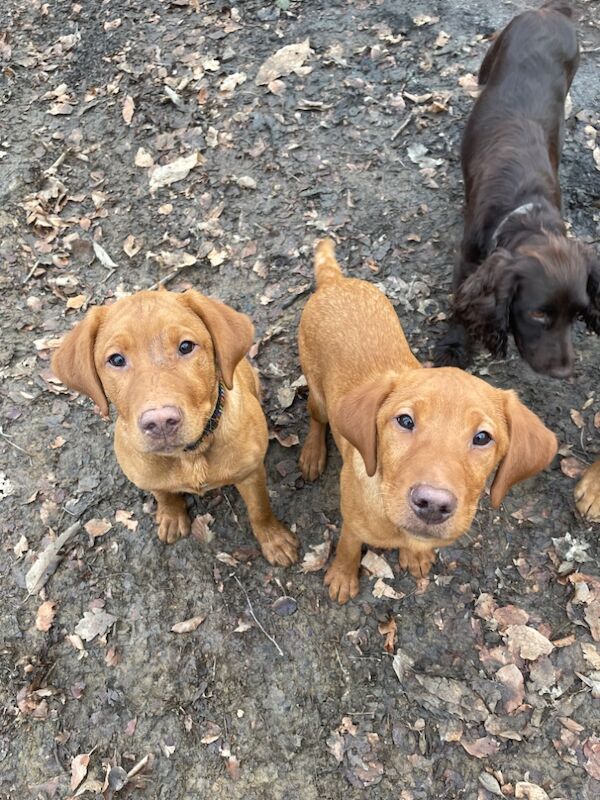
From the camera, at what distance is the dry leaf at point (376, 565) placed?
412 centimetres

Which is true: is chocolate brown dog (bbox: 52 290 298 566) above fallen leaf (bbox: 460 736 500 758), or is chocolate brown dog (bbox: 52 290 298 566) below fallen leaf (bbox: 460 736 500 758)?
above

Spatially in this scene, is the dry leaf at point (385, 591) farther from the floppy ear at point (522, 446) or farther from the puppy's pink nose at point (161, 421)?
the puppy's pink nose at point (161, 421)

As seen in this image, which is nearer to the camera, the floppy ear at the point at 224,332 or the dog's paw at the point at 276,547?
the floppy ear at the point at 224,332

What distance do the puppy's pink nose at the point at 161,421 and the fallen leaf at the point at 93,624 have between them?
183cm

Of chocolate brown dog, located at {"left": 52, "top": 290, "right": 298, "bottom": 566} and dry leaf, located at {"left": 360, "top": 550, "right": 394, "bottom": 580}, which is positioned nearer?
chocolate brown dog, located at {"left": 52, "top": 290, "right": 298, "bottom": 566}

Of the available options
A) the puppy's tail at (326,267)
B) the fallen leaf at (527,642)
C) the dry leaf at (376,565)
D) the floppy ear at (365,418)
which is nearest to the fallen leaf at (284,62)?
the puppy's tail at (326,267)

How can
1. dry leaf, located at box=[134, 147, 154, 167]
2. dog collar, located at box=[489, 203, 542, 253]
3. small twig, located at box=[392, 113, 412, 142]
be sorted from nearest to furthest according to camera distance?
1. dog collar, located at box=[489, 203, 542, 253]
2. small twig, located at box=[392, 113, 412, 142]
3. dry leaf, located at box=[134, 147, 154, 167]

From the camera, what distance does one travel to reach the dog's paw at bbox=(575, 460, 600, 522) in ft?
13.6

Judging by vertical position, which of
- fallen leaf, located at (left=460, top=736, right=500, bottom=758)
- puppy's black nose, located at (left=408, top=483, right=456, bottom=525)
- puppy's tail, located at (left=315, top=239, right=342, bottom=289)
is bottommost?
fallen leaf, located at (left=460, top=736, right=500, bottom=758)

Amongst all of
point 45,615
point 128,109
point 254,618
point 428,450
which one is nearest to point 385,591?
point 254,618

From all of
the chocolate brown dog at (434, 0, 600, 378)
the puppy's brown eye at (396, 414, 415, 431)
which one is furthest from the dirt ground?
the puppy's brown eye at (396, 414, 415, 431)

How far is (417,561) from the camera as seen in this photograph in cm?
405

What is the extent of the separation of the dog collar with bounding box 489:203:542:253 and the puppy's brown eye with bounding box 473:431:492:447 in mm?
2344

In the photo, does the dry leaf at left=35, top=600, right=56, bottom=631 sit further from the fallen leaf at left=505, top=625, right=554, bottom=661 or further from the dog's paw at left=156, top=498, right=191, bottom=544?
the fallen leaf at left=505, top=625, right=554, bottom=661
